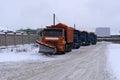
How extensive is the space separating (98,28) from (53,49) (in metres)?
114

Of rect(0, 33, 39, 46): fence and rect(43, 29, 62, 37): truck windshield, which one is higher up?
rect(43, 29, 62, 37): truck windshield

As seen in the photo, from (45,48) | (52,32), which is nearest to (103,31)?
(52,32)

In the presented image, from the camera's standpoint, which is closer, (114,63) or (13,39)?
(114,63)

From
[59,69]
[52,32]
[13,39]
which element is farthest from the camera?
[13,39]

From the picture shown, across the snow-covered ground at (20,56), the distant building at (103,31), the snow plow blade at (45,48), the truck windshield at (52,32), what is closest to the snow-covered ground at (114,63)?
the snow-covered ground at (20,56)

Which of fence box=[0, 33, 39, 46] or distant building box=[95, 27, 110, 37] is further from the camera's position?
distant building box=[95, 27, 110, 37]

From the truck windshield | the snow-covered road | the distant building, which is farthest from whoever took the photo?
the distant building

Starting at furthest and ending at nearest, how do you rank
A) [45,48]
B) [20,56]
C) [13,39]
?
[13,39] < [45,48] < [20,56]

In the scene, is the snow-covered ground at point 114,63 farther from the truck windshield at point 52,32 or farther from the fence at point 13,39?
the fence at point 13,39

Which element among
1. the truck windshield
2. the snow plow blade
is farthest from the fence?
the snow plow blade

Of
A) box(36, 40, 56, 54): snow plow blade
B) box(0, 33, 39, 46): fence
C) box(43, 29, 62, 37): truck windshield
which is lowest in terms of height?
box(36, 40, 56, 54): snow plow blade

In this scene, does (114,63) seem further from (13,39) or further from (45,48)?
(13,39)

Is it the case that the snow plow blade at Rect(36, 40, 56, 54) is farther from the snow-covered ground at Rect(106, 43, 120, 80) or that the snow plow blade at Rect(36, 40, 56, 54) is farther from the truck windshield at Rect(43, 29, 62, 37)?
the snow-covered ground at Rect(106, 43, 120, 80)

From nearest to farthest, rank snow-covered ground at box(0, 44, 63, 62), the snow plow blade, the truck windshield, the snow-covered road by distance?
1. the snow-covered road
2. snow-covered ground at box(0, 44, 63, 62)
3. the snow plow blade
4. the truck windshield
